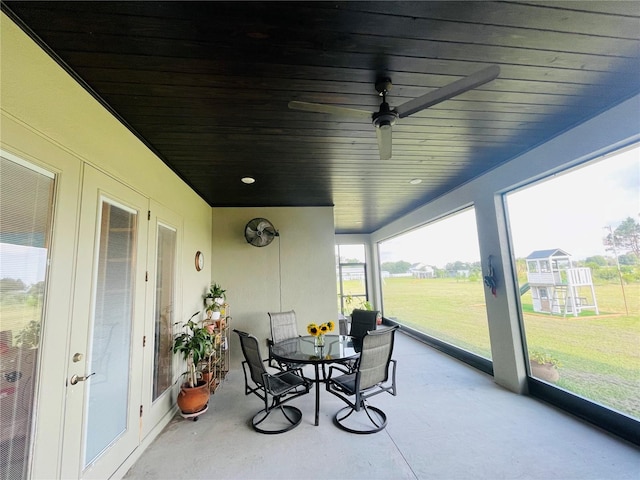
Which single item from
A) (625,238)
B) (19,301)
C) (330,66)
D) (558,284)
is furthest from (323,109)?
(558,284)

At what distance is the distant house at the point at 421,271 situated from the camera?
5.78 m

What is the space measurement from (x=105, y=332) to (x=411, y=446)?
Result: 8.65ft

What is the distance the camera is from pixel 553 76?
193cm

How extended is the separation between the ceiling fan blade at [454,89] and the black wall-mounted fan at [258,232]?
10.9ft

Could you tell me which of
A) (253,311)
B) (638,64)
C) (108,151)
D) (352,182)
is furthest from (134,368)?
(638,64)

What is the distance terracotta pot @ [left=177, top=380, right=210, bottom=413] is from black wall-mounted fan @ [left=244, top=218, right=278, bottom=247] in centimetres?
233

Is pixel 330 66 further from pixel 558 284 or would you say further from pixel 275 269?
pixel 275 269

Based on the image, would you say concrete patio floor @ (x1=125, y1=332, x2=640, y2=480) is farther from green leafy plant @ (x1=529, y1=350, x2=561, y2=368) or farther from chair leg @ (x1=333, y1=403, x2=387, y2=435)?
green leafy plant @ (x1=529, y1=350, x2=561, y2=368)

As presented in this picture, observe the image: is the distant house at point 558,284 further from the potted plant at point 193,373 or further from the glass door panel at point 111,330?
the glass door panel at point 111,330

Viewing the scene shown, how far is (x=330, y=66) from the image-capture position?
172 centimetres

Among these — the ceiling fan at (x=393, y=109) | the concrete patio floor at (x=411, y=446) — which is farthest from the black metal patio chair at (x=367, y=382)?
the ceiling fan at (x=393, y=109)

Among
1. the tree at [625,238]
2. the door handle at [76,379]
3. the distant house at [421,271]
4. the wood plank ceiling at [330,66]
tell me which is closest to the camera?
the wood plank ceiling at [330,66]

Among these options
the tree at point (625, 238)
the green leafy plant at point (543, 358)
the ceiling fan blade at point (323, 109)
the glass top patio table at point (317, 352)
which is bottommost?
the green leafy plant at point (543, 358)

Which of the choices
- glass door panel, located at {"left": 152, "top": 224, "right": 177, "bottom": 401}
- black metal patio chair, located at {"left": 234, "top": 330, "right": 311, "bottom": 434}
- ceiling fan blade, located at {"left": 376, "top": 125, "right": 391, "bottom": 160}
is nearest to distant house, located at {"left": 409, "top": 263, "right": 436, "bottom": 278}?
black metal patio chair, located at {"left": 234, "top": 330, "right": 311, "bottom": 434}
